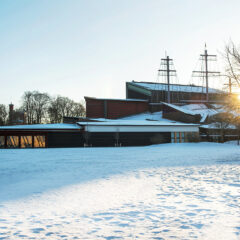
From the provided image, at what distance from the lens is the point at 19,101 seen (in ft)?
199

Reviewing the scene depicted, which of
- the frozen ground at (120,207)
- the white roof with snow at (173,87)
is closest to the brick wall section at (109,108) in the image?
the white roof with snow at (173,87)

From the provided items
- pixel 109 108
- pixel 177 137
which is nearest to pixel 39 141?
pixel 109 108

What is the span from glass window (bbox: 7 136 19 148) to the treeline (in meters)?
26.9

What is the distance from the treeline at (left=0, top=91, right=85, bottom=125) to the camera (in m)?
60.4

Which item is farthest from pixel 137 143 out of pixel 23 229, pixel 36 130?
pixel 23 229

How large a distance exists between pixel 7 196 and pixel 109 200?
276 centimetres

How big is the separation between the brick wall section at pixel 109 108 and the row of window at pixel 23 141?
1560 centimetres

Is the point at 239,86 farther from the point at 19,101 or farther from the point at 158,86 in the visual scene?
the point at 19,101

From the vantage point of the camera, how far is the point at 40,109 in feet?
198

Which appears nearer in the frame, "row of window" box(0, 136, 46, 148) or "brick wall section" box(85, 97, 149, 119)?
"row of window" box(0, 136, 46, 148)

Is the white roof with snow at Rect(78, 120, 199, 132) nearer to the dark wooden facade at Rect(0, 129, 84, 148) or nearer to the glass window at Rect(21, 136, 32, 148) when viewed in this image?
the dark wooden facade at Rect(0, 129, 84, 148)

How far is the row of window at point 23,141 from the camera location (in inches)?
Result: 1323

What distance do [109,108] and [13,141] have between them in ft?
65.0

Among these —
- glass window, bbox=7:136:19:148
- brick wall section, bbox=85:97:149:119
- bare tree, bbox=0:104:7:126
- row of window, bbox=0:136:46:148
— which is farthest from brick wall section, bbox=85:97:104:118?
bare tree, bbox=0:104:7:126
